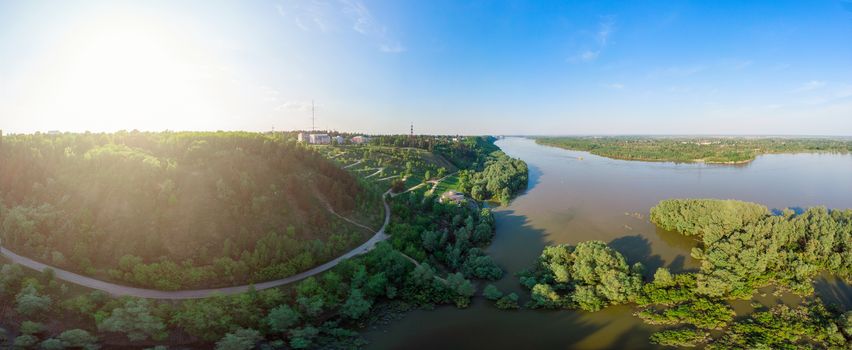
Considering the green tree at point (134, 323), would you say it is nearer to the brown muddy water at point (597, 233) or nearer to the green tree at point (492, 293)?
the brown muddy water at point (597, 233)

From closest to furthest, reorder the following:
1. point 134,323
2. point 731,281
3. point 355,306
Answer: point 134,323
point 355,306
point 731,281

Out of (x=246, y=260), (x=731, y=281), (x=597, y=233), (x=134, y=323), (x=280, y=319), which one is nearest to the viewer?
(x=134, y=323)

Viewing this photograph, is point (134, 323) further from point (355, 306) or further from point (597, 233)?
point (597, 233)

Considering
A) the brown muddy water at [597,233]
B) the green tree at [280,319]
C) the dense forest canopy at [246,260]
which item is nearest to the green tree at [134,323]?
the dense forest canopy at [246,260]

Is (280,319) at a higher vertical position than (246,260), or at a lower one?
lower

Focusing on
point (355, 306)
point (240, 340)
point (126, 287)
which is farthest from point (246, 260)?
point (355, 306)

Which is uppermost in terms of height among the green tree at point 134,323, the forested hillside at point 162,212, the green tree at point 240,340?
the forested hillside at point 162,212

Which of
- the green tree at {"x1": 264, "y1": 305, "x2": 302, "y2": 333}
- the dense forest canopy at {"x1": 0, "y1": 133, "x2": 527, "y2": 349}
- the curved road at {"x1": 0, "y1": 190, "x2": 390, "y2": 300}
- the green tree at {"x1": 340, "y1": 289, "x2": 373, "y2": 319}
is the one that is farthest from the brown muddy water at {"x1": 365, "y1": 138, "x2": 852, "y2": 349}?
the curved road at {"x1": 0, "y1": 190, "x2": 390, "y2": 300}
